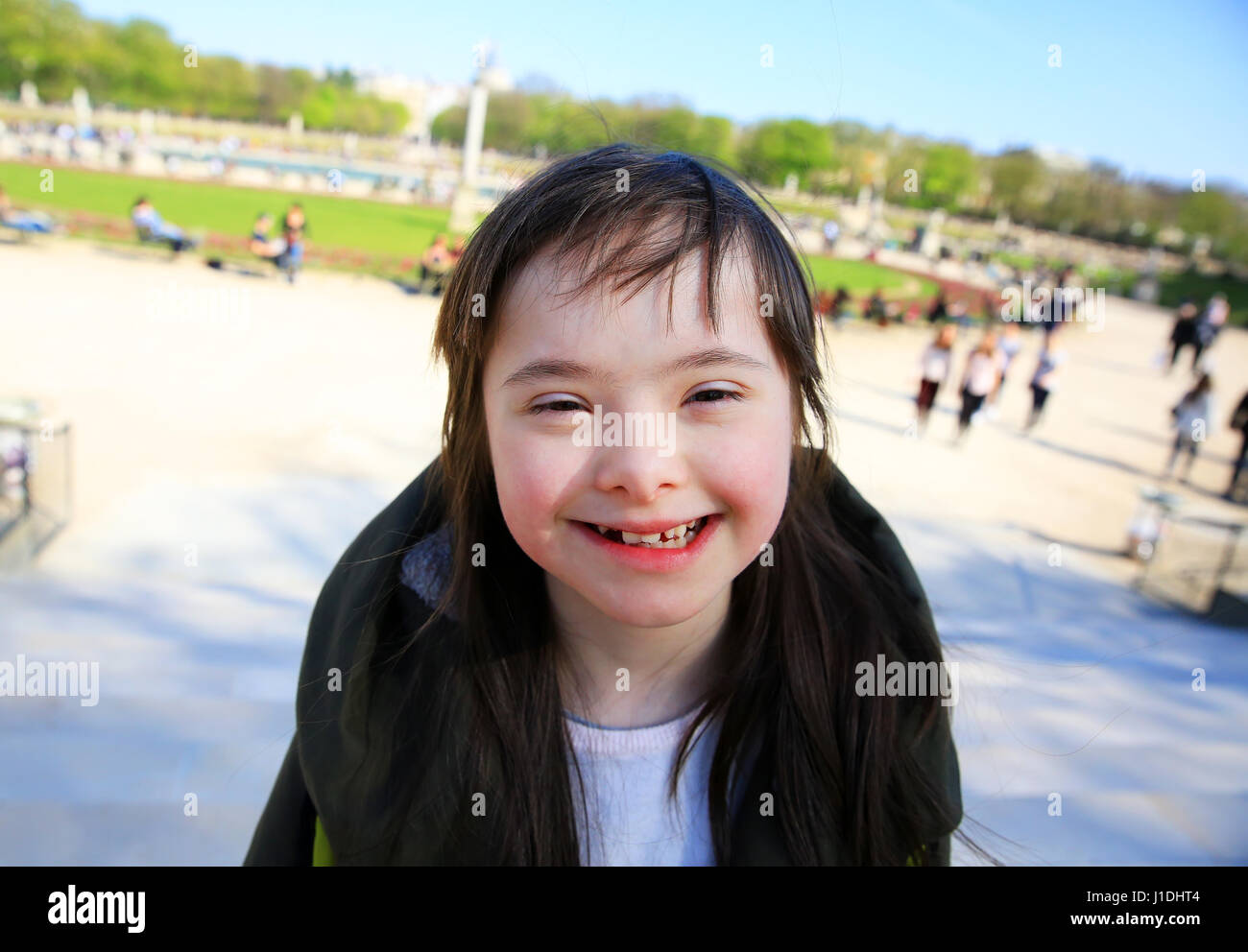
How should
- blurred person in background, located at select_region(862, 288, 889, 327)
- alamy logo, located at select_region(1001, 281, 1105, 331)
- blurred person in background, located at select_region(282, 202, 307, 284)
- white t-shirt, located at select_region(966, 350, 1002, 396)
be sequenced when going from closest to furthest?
1. white t-shirt, located at select_region(966, 350, 1002, 396)
2. blurred person in background, located at select_region(282, 202, 307, 284)
3. blurred person in background, located at select_region(862, 288, 889, 327)
4. alamy logo, located at select_region(1001, 281, 1105, 331)

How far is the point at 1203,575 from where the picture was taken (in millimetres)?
6383

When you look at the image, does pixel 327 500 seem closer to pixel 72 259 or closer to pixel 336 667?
pixel 336 667

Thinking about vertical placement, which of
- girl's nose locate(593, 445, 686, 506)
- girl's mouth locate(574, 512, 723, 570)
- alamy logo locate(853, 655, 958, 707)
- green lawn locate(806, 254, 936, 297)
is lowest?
green lawn locate(806, 254, 936, 297)

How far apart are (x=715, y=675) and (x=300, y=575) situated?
443cm

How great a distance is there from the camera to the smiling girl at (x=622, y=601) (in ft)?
3.36

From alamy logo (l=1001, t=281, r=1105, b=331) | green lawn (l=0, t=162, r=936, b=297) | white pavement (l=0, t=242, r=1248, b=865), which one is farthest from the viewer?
alamy logo (l=1001, t=281, r=1105, b=331)

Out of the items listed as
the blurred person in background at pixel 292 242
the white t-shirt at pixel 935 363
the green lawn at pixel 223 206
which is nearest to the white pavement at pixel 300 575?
the white t-shirt at pixel 935 363

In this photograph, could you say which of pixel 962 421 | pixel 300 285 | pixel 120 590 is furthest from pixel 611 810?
pixel 300 285

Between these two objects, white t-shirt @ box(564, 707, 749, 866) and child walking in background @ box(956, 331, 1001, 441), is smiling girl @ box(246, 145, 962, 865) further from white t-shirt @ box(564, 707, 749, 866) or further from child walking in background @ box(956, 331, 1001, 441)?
child walking in background @ box(956, 331, 1001, 441)

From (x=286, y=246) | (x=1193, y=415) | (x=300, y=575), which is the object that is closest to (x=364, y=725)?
(x=300, y=575)

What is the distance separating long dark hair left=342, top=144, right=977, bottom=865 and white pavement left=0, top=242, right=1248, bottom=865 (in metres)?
0.47

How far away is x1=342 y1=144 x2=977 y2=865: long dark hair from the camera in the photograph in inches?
44.5
